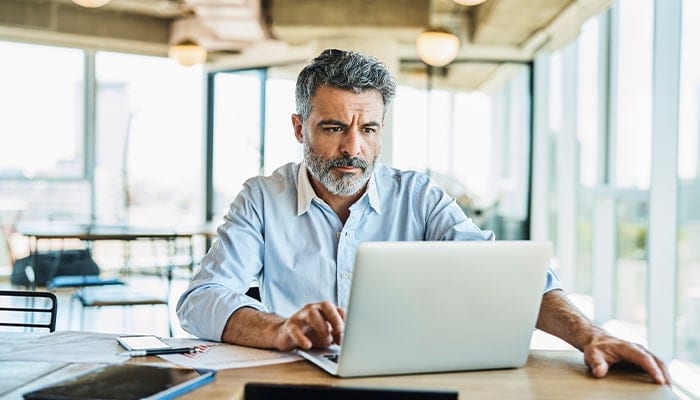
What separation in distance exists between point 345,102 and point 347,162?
162mm

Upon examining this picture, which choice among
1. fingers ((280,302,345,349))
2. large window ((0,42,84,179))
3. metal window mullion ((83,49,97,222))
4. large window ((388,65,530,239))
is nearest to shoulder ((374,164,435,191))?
fingers ((280,302,345,349))

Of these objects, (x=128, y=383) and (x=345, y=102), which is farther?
(x=345, y=102)

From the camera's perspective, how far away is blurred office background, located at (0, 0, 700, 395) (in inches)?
264

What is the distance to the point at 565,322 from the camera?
1.75m

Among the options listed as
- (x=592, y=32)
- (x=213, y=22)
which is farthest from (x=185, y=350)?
(x=213, y=22)

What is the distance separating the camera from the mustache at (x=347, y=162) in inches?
82.0

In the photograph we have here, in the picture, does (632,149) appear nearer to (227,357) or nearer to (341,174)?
(341,174)

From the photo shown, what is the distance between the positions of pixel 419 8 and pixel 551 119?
206 centimetres

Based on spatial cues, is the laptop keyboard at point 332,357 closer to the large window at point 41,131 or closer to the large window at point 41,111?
the large window at point 41,131

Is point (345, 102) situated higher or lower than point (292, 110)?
lower

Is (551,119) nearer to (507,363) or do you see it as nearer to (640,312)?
(640,312)

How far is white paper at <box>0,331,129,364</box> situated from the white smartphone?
2 cm

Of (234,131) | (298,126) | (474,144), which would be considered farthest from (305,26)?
(298,126)

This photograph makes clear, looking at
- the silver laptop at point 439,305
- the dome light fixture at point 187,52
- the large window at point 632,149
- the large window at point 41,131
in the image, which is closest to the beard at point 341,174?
the silver laptop at point 439,305
